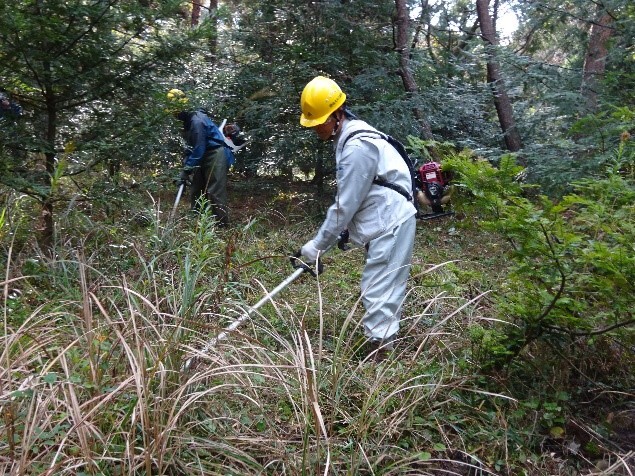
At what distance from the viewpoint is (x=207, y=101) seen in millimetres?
10250

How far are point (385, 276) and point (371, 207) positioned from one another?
491 millimetres

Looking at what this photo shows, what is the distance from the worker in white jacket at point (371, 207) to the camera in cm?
418

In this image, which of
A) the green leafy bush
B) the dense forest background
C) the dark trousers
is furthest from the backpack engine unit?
the dark trousers

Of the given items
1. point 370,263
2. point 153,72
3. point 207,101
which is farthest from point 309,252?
point 207,101

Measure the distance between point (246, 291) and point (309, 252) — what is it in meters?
1.31

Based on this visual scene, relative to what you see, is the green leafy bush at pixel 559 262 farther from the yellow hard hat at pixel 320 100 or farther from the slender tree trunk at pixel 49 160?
the slender tree trunk at pixel 49 160

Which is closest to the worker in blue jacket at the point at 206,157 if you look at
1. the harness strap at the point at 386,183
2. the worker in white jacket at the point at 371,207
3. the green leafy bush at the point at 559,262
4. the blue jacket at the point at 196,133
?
the blue jacket at the point at 196,133

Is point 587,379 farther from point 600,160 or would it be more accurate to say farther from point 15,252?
point 15,252

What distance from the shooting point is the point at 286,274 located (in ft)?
20.8

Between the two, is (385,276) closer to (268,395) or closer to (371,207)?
(371,207)

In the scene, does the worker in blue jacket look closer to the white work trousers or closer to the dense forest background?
the dense forest background

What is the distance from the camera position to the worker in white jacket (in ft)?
13.7

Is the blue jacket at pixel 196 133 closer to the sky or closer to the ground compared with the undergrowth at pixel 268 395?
closer to the sky

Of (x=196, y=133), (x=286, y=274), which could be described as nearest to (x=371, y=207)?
(x=286, y=274)
